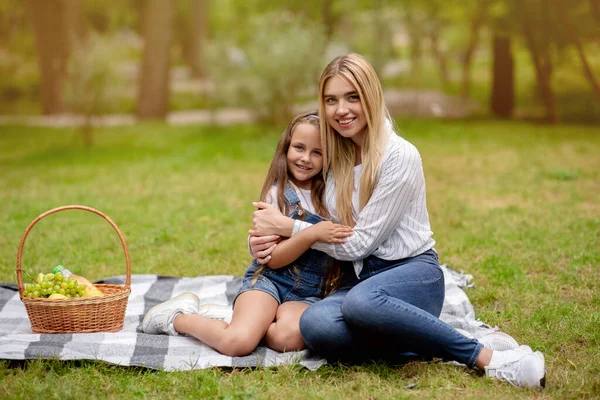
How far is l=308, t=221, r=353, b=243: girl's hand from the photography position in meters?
3.28

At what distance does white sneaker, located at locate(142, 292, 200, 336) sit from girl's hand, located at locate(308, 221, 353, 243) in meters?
0.88

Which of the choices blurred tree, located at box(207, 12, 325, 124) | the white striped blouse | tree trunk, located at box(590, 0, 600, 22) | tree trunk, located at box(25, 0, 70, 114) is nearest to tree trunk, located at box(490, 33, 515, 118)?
tree trunk, located at box(590, 0, 600, 22)

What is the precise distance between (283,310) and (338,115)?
1024 millimetres

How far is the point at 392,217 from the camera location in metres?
3.30

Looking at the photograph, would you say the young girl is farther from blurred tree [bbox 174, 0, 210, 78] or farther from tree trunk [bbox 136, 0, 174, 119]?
blurred tree [bbox 174, 0, 210, 78]

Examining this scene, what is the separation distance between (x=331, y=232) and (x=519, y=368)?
1038 mm

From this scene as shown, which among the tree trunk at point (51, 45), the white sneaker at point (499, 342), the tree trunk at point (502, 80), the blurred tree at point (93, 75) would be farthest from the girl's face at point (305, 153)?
the tree trunk at point (51, 45)

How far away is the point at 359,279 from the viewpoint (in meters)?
3.46

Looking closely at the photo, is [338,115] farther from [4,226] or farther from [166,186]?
[166,186]

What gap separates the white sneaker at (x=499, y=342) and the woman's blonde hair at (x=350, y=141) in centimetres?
87

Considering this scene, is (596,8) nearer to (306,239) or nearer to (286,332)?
(306,239)

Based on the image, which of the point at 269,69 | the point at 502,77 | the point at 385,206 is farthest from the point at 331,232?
the point at 502,77

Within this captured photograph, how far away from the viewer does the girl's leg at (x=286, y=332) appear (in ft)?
11.1

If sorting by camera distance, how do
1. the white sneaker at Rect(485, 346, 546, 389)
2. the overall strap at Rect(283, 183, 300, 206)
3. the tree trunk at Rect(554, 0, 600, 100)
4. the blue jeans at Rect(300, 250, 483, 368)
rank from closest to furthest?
the white sneaker at Rect(485, 346, 546, 389), the blue jeans at Rect(300, 250, 483, 368), the overall strap at Rect(283, 183, 300, 206), the tree trunk at Rect(554, 0, 600, 100)
